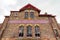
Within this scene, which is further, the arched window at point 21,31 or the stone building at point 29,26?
the arched window at point 21,31

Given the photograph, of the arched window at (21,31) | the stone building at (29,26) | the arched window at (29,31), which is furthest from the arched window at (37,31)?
the arched window at (21,31)

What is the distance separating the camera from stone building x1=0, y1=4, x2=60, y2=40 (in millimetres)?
21125

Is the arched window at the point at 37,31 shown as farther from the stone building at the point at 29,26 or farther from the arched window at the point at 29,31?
the arched window at the point at 29,31

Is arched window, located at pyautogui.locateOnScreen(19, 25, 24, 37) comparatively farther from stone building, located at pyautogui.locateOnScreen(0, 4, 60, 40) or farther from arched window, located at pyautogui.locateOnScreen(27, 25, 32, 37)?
arched window, located at pyautogui.locateOnScreen(27, 25, 32, 37)

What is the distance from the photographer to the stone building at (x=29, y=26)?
2112 centimetres

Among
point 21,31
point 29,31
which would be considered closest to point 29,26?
point 29,31

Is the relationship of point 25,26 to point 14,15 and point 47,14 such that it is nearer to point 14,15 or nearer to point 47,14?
point 14,15

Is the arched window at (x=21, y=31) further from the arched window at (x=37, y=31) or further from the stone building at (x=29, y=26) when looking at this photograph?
the arched window at (x=37, y=31)

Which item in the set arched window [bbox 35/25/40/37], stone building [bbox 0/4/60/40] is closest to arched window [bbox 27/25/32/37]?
stone building [bbox 0/4/60/40]

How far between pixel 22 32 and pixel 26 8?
482cm

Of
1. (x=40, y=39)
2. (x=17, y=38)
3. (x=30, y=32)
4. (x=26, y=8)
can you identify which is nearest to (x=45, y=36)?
(x=40, y=39)

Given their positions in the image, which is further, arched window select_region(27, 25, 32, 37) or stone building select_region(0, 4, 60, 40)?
arched window select_region(27, 25, 32, 37)

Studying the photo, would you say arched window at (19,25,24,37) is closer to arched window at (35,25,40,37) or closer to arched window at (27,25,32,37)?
arched window at (27,25,32,37)

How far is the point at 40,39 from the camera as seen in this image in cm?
2077
